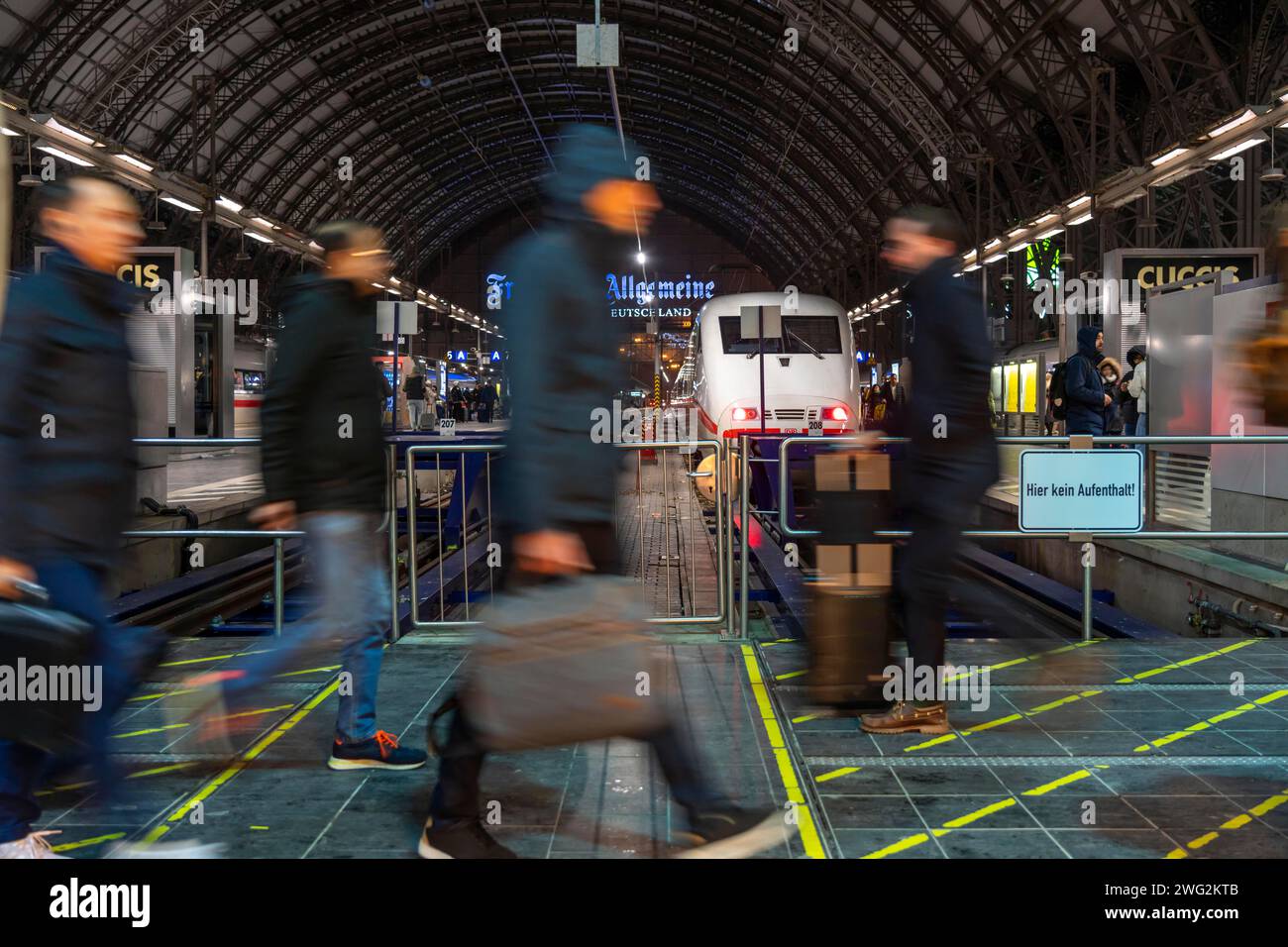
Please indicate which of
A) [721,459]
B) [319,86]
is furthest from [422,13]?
[721,459]

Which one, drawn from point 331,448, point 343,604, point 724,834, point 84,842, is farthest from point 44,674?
point 724,834

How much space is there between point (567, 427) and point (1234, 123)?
14424 millimetres

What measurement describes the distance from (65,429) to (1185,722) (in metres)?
4.69

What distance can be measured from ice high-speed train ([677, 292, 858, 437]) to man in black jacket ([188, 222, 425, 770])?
12.5 m

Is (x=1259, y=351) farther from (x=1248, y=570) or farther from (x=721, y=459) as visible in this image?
(x=1248, y=570)

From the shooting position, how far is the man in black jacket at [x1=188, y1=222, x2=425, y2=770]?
4.07 meters

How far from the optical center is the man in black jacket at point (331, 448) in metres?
4.07

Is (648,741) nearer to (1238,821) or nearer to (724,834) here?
(724,834)

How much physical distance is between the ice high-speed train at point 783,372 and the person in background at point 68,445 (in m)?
13.4

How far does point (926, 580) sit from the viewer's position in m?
4.62

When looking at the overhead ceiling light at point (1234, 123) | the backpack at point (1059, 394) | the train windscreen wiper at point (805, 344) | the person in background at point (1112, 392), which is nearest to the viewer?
the backpack at point (1059, 394)

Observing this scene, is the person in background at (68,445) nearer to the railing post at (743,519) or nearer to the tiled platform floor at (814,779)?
the tiled platform floor at (814,779)

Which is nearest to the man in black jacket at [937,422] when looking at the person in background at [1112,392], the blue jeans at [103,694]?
the blue jeans at [103,694]

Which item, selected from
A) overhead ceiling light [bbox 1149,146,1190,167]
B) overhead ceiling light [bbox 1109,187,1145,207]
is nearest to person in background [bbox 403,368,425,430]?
overhead ceiling light [bbox 1109,187,1145,207]
